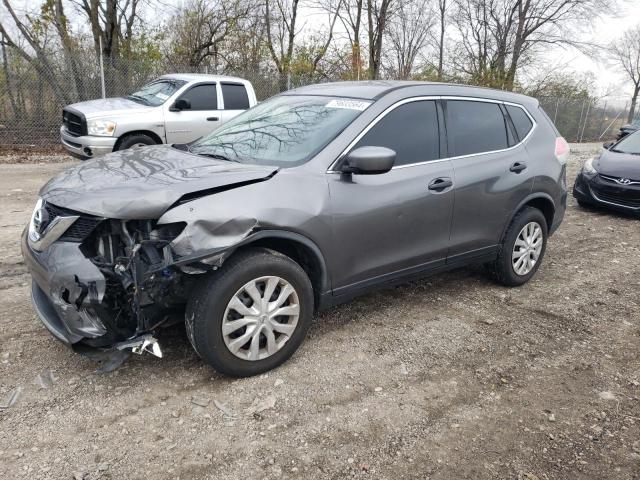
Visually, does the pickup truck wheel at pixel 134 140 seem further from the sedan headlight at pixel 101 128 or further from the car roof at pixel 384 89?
the car roof at pixel 384 89

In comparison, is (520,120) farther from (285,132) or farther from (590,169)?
(590,169)

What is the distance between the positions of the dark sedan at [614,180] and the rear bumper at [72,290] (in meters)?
7.61

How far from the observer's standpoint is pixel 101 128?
28.3ft

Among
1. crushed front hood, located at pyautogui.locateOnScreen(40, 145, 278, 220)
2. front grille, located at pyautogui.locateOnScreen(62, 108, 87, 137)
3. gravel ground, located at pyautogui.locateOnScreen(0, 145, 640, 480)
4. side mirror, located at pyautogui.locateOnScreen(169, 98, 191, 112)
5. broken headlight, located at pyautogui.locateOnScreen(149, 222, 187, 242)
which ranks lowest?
gravel ground, located at pyautogui.locateOnScreen(0, 145, 640, 480)

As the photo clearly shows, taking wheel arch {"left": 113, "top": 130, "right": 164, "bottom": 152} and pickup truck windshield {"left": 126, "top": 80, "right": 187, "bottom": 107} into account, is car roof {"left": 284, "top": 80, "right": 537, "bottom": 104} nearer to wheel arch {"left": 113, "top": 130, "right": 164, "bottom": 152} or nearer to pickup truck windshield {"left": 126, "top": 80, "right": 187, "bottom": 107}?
wheel arch {"left": 113, "top": 130, "right": 164, "bottom": 152}

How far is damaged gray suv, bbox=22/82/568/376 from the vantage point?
2688 millimetres

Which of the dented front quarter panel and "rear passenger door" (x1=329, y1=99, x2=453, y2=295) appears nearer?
the dented front quarter panel

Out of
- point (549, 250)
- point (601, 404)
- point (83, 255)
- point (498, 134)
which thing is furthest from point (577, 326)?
point (83, 255)

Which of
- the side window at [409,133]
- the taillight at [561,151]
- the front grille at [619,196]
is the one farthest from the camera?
the front grille at [619,196]

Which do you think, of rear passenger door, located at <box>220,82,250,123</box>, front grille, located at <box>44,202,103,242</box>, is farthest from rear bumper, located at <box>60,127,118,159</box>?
front grille, located at <box>44,202,103,242</box>

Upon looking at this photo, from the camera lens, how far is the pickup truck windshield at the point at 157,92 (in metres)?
9.48

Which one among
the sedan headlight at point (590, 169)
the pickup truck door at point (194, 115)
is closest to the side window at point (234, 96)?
the pickup truck door at point (194, 115)

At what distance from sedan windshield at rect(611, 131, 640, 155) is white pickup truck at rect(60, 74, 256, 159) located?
6.80 meters

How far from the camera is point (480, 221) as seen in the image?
13.5 ft
